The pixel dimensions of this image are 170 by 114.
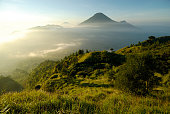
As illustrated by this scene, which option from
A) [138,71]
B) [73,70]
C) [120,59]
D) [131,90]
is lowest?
[73,70]

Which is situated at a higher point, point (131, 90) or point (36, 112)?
point (36, 112)

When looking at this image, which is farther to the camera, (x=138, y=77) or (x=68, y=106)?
(x=138, y=77)

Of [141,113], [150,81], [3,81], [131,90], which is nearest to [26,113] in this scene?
[141,113]

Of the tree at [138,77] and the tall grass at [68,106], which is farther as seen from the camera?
the tree at [138,77]

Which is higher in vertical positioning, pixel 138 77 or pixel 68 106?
pixel 68 106

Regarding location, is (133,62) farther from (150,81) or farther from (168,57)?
(168,57)

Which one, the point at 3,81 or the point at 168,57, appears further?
the point at 3,81

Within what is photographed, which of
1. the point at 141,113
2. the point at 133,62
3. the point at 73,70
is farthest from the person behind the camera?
the point at 73,70

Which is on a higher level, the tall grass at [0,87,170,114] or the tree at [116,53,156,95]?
the tall grass at [0,87,170,114]

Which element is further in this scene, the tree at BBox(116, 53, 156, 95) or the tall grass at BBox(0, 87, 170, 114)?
the tree at BBox(116, 53, 156, 95)

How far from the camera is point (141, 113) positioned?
3.88m

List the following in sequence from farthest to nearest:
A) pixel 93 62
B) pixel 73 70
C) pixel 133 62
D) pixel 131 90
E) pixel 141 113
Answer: pixel 93 62
pixel 73 70
pixel 133 62
pixel 131 90
pixel 141 113

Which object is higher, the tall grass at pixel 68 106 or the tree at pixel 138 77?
the tall grass at pixel 68 106

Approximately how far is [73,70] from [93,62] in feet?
70.1
